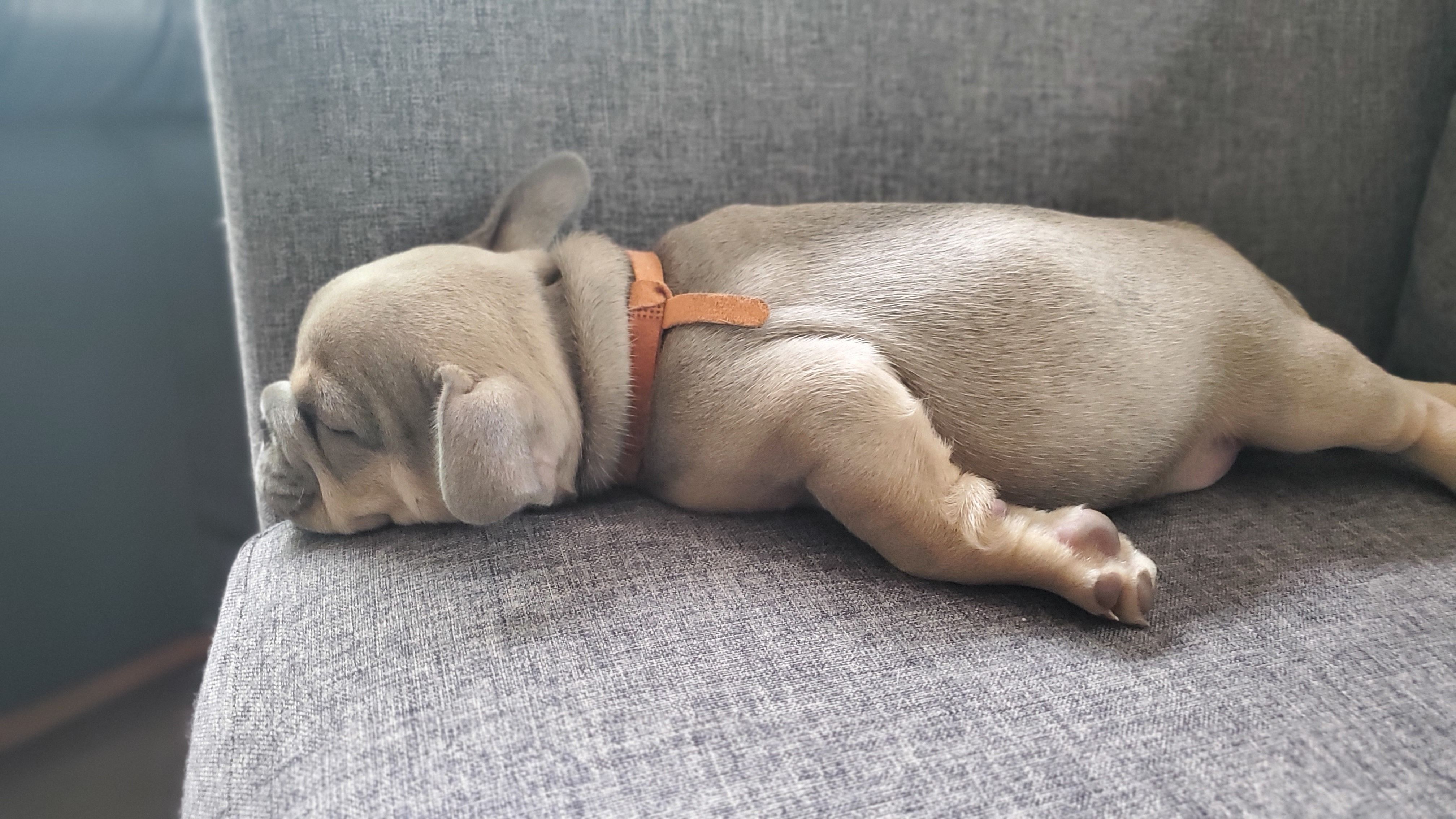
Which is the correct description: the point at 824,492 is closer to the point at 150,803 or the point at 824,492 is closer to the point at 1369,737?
the point at 1369,737

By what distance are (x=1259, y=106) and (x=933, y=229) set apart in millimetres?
853

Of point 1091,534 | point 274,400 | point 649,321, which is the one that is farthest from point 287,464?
point 1091,534

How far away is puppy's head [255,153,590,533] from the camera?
4.01ft

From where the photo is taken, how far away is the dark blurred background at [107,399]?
1831 millimetres

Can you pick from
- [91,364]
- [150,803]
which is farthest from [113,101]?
[150,803]

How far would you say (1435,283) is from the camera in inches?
64.3

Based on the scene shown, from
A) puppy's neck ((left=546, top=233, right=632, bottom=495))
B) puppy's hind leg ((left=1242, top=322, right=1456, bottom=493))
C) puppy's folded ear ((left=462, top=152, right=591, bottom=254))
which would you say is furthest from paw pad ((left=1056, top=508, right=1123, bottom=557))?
puppy's folded ear ((left=462, top=152, right=591, bottom=254))

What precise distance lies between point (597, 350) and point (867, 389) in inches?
16.1

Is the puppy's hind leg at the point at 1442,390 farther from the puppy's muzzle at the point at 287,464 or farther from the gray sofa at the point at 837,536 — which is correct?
the puppy's muzzle at the point at 287,464

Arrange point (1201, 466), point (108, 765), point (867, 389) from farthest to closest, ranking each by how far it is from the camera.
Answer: point (108, 765), point (1201, 466), point (867, 389)

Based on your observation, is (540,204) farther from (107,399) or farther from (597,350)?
(107,399)

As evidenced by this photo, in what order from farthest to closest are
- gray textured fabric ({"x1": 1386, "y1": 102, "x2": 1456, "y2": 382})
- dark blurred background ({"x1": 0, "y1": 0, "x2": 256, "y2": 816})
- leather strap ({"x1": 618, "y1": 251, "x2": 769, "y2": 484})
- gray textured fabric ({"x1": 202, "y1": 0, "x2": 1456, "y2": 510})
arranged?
dark blurred background ({"x1": 0, "y1": 0, "x2": 256, "y2": 816}) < gray textured fabric ({"x1": 1386, "y1": 102, "x2": 1456, "y2": 382}) < gray textured fabric ({"x1": 202, "y1": 0, "x2": 1456, "y2": 510}) < leather strap ({"x1": 618, "y1": 251, "x2": 769, "y2": 484})

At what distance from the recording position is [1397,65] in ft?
5.67

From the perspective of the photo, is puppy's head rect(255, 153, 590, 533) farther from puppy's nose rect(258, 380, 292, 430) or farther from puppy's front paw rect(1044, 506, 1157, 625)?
puppy's front paw rect(1044, 506, 1157, 625)
